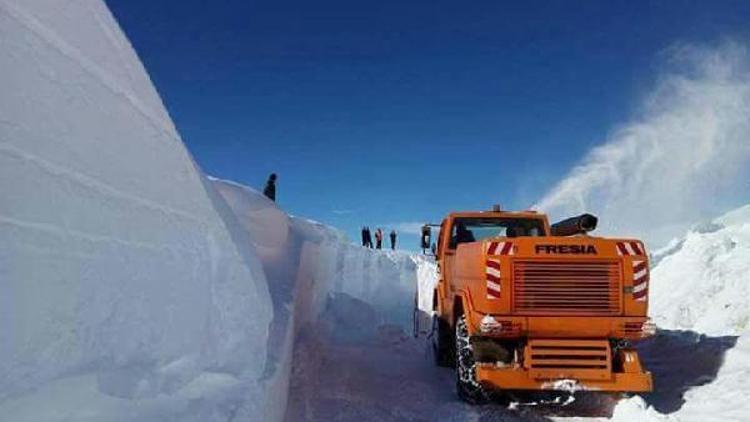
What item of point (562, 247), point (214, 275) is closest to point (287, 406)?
point (214, 275)

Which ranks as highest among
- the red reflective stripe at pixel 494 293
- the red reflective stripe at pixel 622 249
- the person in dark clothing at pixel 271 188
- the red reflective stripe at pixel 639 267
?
the person in dark clothing at pixel 271 188

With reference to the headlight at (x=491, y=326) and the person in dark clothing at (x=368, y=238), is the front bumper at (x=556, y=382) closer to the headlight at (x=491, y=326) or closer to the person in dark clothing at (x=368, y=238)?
the headlight at (x=491, y=326)

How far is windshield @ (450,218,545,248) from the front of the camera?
29.6ft

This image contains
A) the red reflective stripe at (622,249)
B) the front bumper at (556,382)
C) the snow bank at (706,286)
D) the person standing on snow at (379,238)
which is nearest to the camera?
the front bumper at (556,382)

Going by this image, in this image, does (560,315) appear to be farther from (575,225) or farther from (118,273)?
(118,273)

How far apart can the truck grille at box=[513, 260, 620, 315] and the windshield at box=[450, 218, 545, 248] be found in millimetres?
2389

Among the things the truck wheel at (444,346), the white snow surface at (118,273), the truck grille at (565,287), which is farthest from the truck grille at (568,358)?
the truck wheel at (444,346)

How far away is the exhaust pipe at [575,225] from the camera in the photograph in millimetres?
7410

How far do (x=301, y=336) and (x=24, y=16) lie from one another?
799 cm

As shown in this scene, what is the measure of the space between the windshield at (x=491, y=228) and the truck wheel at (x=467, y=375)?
80.3 inches

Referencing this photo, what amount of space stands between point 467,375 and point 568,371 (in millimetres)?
1040

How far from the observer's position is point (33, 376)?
2432 mm

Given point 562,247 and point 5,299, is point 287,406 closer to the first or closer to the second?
point 562,247

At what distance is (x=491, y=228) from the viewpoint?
29.8ft
